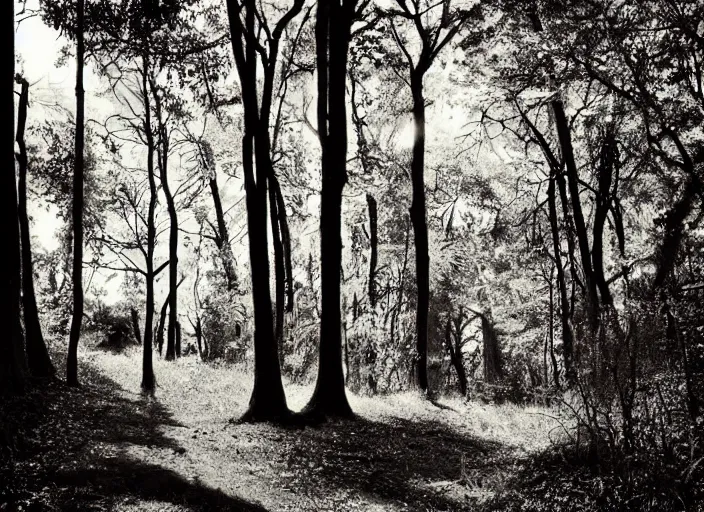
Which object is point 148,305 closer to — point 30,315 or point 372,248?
point 30,315

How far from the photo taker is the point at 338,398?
32.5ft

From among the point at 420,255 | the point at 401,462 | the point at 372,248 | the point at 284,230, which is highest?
the point at 284,230

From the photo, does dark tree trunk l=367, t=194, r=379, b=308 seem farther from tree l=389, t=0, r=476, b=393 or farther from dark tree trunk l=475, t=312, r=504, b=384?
dark tree trunk l=475, t=312, r=504, b=384

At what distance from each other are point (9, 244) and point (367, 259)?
15786 millimetres

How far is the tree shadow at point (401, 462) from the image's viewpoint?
6124 mm

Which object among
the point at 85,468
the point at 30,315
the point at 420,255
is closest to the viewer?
the point at 85,468

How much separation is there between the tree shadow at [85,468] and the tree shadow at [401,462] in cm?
150

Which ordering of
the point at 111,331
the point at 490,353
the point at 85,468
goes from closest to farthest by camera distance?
1. the point at 85,468
2. the point at 111,331
3. the point at 490,353

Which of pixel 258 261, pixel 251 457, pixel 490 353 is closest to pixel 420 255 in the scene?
pixel 258 261

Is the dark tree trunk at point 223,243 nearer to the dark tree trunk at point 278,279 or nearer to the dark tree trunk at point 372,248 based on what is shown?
the dark tree trunk at point 372,248

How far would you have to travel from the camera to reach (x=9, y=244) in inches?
330

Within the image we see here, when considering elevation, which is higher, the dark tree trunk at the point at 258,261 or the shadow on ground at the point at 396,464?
the dark tree trunk at the point at 258,261

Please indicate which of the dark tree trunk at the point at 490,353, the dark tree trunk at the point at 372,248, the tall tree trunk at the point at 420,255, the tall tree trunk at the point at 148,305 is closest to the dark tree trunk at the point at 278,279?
the dark tree trunk at the point at 372,248

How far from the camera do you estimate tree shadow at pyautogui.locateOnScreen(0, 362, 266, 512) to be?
16.4ft
